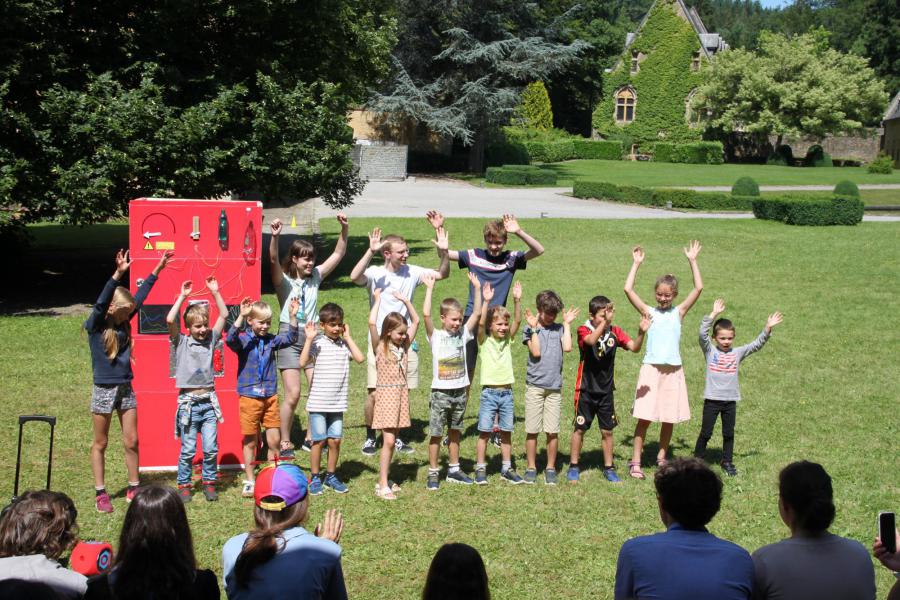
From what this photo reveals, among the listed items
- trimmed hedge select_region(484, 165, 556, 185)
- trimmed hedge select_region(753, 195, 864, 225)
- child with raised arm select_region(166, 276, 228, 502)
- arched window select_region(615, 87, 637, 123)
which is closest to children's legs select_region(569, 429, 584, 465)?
child with raised arm select_region(166, 276, 228, 502)

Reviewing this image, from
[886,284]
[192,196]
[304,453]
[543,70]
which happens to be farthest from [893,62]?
[304,453]

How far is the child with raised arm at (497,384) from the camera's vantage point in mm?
8273

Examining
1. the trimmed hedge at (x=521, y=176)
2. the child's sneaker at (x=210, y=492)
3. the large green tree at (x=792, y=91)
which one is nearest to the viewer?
the child's sneaker at (x=210, y=492)

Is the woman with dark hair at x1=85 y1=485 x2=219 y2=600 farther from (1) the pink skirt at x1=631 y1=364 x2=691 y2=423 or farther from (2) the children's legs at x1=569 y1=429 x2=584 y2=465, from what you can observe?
(1) the pink skirt at x1=631 y1=364 x2=691 y2=423

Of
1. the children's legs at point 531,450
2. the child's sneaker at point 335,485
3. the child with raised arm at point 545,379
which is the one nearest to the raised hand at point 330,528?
the child's sneaker at point 335,485

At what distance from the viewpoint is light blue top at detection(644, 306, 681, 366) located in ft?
28.8

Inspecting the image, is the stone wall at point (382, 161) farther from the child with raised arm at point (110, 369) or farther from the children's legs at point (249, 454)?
the child with raised arm at point (110, 369)

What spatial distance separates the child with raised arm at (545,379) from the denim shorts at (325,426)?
5.70ft

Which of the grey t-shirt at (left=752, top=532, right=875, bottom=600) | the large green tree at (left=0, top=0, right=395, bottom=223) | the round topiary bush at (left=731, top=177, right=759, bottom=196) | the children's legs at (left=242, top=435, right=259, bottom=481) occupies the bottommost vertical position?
the children's legs at (left=242, top=435, right=259, bottom=481)

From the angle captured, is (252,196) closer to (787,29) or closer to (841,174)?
(841,174)

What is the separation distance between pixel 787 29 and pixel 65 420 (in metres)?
124

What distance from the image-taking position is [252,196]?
2836 cm

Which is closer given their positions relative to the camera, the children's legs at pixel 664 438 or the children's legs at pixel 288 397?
the children's legs at pixel 288 397

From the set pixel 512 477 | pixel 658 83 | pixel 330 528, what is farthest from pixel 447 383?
pixel 658 83
